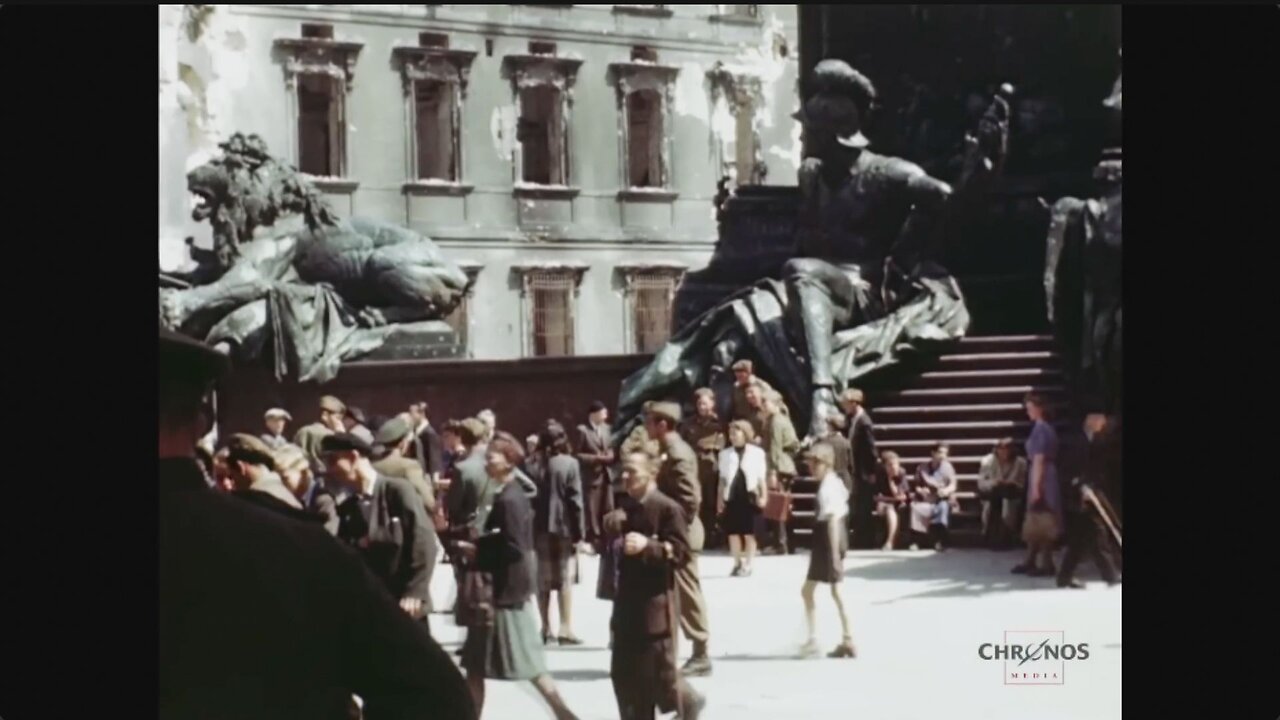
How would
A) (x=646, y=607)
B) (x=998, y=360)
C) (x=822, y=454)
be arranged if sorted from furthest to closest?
(x=998, y=360) < (x=822, y=454) < (x=646, y=607)

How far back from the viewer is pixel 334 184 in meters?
12.6

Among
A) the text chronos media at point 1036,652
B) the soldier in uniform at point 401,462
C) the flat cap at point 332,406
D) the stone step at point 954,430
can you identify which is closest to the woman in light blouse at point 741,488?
the stone step at point 954,430

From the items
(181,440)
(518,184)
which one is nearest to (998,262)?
(518,184)

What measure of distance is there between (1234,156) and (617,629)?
3.39 metres

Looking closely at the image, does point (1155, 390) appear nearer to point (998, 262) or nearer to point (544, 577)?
point (544, 577)

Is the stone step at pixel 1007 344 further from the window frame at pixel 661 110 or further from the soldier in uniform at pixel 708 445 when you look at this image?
the window frame at pixel 661 110

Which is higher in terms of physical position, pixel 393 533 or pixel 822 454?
→ pixel 822 454

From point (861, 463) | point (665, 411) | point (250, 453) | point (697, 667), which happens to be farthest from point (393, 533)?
point (861, 463)

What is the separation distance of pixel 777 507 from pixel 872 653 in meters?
1.17

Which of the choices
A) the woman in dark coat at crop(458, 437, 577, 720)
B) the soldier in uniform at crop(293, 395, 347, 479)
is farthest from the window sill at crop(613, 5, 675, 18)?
the woman in dark coat at crop(458, 437, 577, 720)

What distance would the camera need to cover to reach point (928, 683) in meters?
9.59

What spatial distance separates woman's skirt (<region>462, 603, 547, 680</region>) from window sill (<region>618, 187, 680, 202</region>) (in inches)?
183

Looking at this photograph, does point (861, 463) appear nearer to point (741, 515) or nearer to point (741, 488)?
point (741, 488)

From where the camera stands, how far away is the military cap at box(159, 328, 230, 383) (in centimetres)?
435
